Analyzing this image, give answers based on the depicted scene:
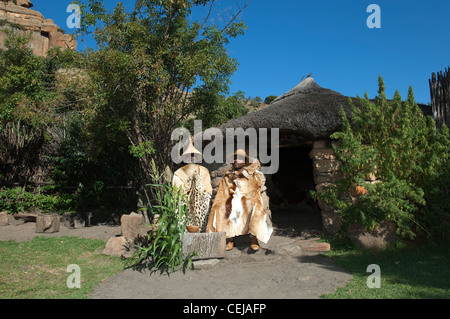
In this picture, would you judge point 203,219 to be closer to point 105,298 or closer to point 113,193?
point 105,298

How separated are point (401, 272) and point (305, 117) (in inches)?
113

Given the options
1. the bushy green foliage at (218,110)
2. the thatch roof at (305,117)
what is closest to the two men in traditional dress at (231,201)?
the thatch roof at (305,117)

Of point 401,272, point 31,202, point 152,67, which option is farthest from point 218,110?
point 31,202

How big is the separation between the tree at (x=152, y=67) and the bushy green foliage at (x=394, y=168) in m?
3.12

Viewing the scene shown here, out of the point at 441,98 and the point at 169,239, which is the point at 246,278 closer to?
the point at 169,239

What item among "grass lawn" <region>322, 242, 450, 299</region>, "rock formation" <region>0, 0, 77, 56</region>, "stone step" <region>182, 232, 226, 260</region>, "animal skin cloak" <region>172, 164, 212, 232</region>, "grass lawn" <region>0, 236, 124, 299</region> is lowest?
"grass lawn" <region>0, 236, 124, 299</region>

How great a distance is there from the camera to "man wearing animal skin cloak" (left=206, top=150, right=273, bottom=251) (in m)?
5.43

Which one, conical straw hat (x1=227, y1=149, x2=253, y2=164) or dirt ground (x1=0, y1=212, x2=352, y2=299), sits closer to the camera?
dirt ground (x1=0, y1=212, x2=352, y2=299)

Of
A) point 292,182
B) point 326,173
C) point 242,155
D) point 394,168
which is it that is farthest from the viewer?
point 292,182

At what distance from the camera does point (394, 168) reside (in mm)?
5352

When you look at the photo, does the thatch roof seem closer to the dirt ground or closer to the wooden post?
the dirt ground

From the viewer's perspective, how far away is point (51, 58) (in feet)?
43.2

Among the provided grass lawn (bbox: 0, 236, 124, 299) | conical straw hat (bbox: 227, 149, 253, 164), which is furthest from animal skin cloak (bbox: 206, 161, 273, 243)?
grass lawn (bbox: 0, 236, 124, 299)

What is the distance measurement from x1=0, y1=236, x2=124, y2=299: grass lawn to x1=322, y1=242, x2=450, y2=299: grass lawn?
3.02 metres
